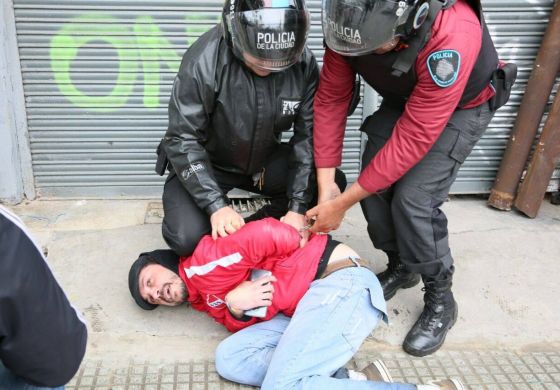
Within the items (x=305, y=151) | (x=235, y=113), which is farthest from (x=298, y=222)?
(x=235, y=113)

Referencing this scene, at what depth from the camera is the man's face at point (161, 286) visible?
2449 millimetres

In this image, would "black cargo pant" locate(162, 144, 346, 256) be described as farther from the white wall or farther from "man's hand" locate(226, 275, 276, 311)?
the white wall

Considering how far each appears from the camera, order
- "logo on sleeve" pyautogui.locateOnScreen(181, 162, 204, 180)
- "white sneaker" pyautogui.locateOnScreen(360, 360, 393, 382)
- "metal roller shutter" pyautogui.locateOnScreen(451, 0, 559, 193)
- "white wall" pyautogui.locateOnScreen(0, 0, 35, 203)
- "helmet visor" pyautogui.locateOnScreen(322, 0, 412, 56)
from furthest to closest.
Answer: "metal roller shutter" pyautogui.locateOnScreen(451, 0, 559, 193) < "white wall" pyautogui.locateOnScreen(0, 0, 35, 203) < "logo on sleeve" pyautogui.locateOnScreen(181, 162, 204, 180) < "white sneaker" pyautogui.locateOnScreen(360, 360, 393, 382) < "helmet visor" pyautogui.locateOnScreen(322, 0, 412, 56)

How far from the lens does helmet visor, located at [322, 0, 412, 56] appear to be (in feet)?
6.03

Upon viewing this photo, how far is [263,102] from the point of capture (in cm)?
259

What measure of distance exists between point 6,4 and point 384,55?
248 cm

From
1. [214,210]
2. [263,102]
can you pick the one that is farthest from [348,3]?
[214,210]

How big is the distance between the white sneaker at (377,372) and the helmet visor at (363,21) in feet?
4.16

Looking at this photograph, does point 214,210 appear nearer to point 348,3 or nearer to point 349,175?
point 348,3

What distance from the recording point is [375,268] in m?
3.04

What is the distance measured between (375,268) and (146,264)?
1.26m

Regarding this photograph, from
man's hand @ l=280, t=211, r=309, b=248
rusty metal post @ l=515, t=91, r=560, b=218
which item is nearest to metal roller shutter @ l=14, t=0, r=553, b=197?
rusty metal post @ l=515, t=91, r=560, b=218

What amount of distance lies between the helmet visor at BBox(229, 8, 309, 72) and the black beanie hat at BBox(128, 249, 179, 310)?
102 cm

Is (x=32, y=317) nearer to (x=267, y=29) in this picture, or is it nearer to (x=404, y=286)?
(x=267, y=29)
